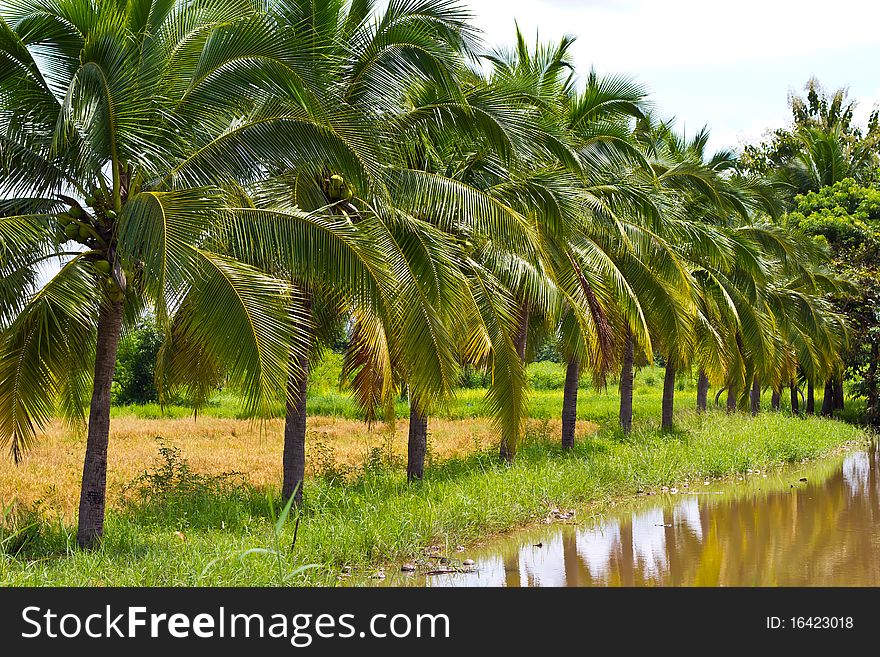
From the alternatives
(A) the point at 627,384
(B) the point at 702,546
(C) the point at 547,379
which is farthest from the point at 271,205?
(C) the point at 547,379

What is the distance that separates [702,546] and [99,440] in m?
7.11

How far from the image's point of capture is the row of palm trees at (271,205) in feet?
25.5

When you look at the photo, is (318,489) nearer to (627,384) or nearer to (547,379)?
(627,384)

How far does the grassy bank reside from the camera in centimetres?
773

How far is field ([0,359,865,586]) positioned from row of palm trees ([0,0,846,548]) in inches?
34.9

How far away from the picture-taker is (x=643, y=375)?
48.8 meters

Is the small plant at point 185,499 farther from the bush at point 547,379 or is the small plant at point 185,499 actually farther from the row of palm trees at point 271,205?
the bush at point 547,379

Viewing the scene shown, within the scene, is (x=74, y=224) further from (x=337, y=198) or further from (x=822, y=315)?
(x=822, y=315)

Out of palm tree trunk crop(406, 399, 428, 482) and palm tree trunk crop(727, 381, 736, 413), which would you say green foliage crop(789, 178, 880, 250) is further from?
palm tree trunk crop(406, 399, 428, 482)

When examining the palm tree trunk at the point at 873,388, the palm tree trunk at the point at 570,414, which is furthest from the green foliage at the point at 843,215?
the palm tree trunk at the point at 570,414

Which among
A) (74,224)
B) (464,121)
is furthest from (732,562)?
(74,224)

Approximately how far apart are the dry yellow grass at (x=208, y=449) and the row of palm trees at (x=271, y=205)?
1658 mm

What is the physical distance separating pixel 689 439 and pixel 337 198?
1201 centimetres

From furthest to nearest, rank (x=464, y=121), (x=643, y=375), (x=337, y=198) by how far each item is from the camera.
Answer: (x=643, y=375) → (x=337, y=198) → (x=464, y=121)
